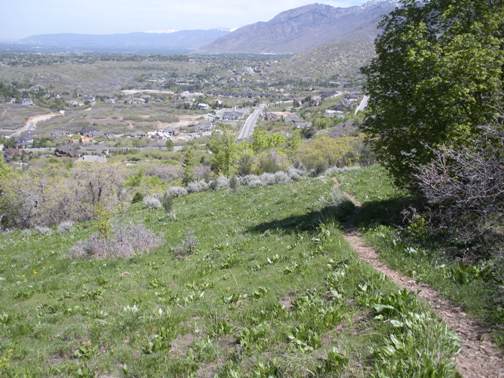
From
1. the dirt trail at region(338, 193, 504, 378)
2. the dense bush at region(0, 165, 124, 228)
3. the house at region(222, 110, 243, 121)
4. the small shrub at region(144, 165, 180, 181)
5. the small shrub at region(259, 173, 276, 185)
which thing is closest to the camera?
the dirt trail at region(338, 193, 504, 378)

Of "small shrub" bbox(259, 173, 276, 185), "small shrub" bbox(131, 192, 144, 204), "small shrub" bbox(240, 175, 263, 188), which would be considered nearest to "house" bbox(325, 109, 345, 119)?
"small shrub" bbox(131, 192, 144, 204)

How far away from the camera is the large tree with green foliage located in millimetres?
11422

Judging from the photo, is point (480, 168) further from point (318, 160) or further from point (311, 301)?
point (318, 160)

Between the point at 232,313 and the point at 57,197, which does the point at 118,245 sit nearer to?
the point at 232,313

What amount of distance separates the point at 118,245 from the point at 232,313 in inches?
355

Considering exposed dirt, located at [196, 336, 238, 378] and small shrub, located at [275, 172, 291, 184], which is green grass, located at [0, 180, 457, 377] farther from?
small shrub, located at [275, 172, 291, 184]

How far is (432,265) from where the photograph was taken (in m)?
9.34

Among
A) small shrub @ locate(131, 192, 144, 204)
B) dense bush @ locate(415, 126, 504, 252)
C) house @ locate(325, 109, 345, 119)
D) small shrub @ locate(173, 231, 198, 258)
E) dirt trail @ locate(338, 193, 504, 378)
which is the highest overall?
dense bush @ locate(415, 126, 504, 252)

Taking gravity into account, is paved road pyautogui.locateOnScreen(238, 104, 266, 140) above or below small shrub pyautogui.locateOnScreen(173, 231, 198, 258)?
below

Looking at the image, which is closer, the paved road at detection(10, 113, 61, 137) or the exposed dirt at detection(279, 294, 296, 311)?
the exposed dirt at detection(279, 294, 296, 311)

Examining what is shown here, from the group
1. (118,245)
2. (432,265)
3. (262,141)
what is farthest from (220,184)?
(262,141)

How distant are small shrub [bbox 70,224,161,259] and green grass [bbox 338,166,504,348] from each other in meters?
7.88

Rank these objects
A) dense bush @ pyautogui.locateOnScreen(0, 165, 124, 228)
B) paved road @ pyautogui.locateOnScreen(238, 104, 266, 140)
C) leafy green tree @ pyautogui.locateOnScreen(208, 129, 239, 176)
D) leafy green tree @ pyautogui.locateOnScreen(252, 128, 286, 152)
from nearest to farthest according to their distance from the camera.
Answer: dense bush @ pyautogui.locateOnScreen(0, 165, 124, 228) → leafy green tree @ pyautogui.locateOnScreen(208, 129, 239, 176) → leafy green tree @ pyautogui.locateOnScreen(252, 128, 286, 152) → paved road @ pyautogui.locateOnScreen(238, 104, 266, 140)

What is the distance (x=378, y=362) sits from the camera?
571 cm
